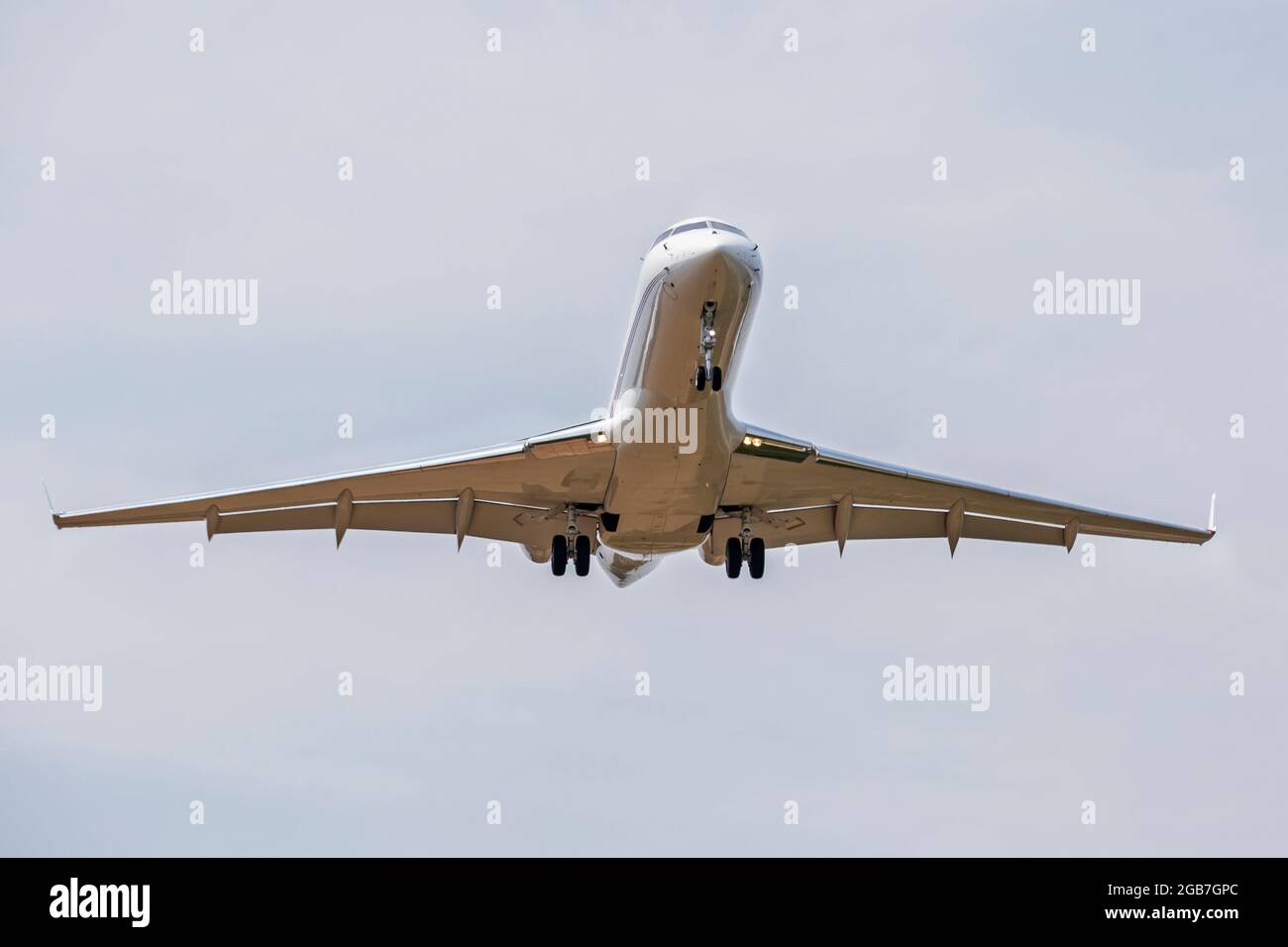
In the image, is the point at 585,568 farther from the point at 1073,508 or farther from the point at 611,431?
the point at 1073,508

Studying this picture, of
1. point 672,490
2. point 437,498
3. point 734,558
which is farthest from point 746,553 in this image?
point 437,498

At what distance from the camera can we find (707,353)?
33750 millimetres

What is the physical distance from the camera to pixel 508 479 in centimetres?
3856

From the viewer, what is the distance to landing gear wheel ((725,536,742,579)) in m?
40.0

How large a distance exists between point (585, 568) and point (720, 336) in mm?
7904

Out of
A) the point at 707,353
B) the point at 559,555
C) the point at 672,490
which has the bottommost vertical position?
the point at 559,555

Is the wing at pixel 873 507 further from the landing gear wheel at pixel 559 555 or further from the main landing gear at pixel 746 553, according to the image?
the landing gear wheel at pixel 559 555

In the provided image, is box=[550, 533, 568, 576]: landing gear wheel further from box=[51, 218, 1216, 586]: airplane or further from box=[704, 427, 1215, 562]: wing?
box=[704, 427, 1215, 562]: wing

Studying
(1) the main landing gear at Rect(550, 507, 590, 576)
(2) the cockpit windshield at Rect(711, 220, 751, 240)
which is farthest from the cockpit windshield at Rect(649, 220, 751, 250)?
(1) the main landing gear at Rect(550, 507, 590, 576)

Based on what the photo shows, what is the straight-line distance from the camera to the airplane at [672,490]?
3400 centimetres

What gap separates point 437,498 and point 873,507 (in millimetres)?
10673

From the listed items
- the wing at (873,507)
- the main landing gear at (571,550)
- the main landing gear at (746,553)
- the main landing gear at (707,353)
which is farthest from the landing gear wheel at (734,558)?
the main landing gear at (707,353)

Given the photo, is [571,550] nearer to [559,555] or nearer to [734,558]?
[559,555]
